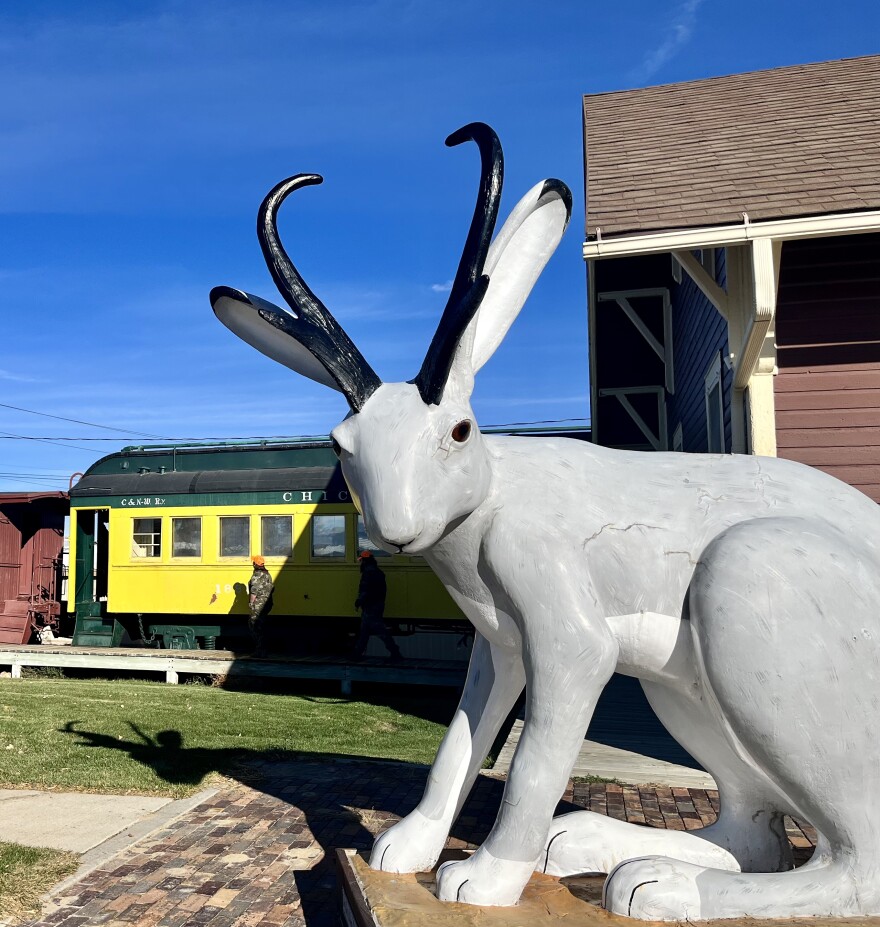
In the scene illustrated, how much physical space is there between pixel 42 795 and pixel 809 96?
8509 millimetres

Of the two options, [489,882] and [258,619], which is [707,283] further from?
[258,619]

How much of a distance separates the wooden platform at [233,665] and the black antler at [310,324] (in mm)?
8036

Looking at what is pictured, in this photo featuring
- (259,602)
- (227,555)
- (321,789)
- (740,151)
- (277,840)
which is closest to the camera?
(277,840)

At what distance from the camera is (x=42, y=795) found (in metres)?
5.09

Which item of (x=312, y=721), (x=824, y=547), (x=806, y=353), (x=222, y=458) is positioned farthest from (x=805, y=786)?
(x=222, y=458)

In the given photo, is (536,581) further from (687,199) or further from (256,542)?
(256,542)

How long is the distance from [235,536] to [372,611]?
2.70 metres

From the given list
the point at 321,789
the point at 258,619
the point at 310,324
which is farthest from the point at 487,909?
the point at 258,619

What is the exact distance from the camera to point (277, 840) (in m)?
4.09

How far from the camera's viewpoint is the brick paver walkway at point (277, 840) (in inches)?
A: 129

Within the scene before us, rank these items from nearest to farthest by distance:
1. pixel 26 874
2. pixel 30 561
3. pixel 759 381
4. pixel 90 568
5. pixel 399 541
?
pixel 399 541 < pixel 26 874 < pixel 759 381 < pixel 90 568 < pixel 30 561

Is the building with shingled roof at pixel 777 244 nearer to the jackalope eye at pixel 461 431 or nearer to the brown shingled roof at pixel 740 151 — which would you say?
the brown shingled roof at pixel 740 151

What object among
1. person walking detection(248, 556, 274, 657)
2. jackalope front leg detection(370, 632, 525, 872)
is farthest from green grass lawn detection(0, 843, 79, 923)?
person walking detection(248, 556, 274, 657)

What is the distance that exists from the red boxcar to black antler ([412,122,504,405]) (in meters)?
14.7
